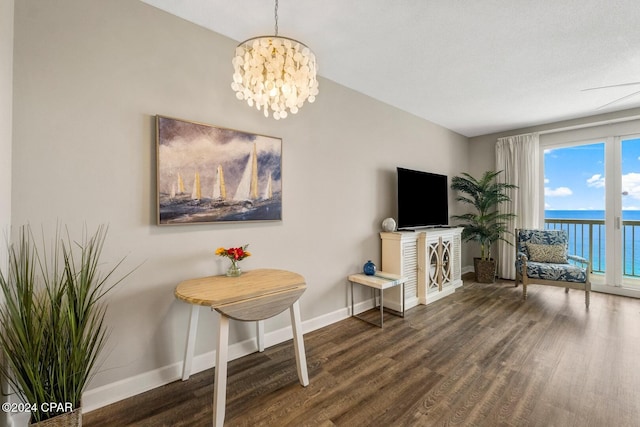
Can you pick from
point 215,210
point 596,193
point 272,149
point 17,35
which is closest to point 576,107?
point 596,193

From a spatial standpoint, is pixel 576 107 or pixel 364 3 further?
pixel 576 107

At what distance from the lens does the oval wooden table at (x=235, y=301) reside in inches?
57.3

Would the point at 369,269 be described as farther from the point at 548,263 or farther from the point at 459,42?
the point at 548,263

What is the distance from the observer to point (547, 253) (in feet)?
12.1

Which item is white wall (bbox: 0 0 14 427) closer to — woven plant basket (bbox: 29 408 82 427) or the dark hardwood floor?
woven plant basket (bbox: 29 408 82 427)

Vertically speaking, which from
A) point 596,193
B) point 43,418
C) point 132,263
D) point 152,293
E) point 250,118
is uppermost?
point 250,118

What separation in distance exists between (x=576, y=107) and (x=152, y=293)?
5.08m

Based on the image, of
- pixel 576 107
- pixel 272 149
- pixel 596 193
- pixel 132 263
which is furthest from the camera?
pixel 596 193

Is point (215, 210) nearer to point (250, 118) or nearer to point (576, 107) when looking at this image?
point (250, 118)

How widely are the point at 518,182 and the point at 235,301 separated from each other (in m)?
4.75

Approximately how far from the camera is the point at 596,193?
12.8 ft

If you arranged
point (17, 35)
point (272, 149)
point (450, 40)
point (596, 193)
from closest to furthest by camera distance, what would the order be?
1. point (17, 35)
2. point (450, 40)
3. point (272, 149)
4. point (596, 193)

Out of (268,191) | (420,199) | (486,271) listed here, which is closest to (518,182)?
(486,271)

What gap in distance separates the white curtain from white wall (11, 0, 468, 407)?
3657 millimetres
